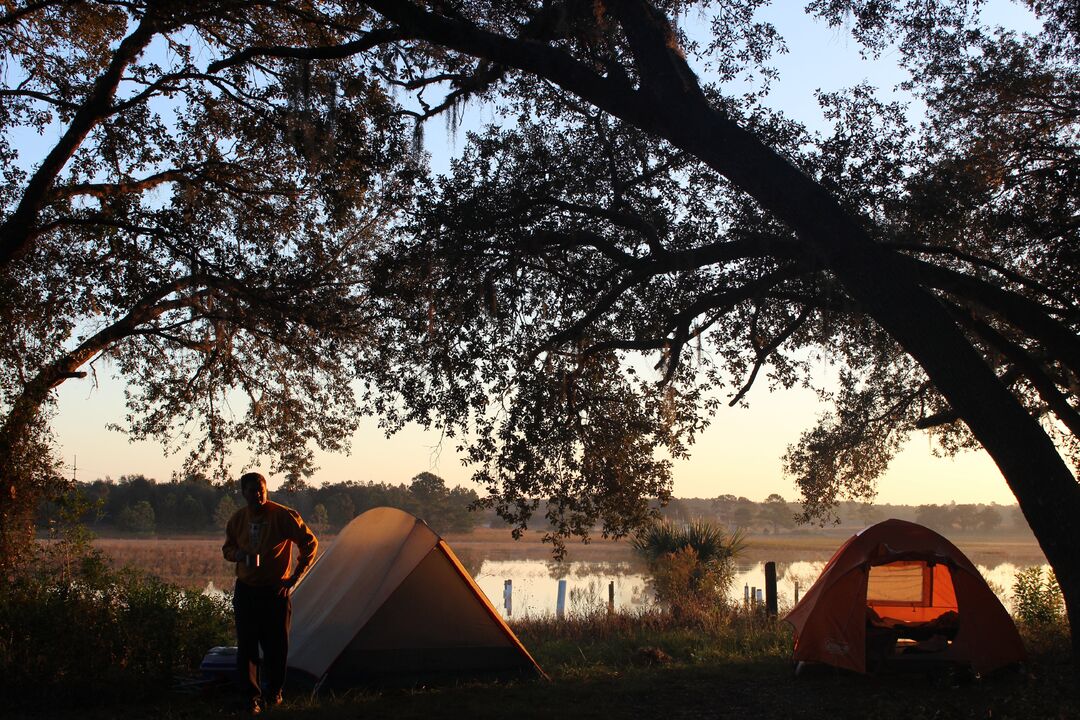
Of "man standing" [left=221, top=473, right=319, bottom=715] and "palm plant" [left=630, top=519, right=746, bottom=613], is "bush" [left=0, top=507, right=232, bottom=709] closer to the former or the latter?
"man standing" [left=221, top=473, right=319, bottom=715]

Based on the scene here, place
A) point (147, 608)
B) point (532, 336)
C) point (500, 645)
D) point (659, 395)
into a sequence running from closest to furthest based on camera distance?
point (147, 608)
point (500, 645)
point (532, 336)
point (659, 395)

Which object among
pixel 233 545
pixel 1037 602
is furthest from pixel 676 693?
pixel 1037 602

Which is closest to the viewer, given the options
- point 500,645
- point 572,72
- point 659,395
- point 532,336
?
point 572,72

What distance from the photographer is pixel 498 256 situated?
336 inches

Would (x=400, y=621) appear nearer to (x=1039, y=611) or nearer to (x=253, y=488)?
(x=253, y=488)

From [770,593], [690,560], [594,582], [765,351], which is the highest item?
[765,351]

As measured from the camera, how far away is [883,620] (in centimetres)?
966

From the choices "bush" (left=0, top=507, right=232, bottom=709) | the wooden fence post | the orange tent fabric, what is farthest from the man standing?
the wooden fence post

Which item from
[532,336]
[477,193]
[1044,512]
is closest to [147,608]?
[532,336]

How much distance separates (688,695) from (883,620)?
3.02 meters

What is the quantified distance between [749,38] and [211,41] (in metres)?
6.14

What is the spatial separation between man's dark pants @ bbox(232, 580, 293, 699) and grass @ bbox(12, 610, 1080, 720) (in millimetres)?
A: 247

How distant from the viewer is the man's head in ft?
21.8

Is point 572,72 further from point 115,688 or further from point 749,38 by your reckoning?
point 115,688
